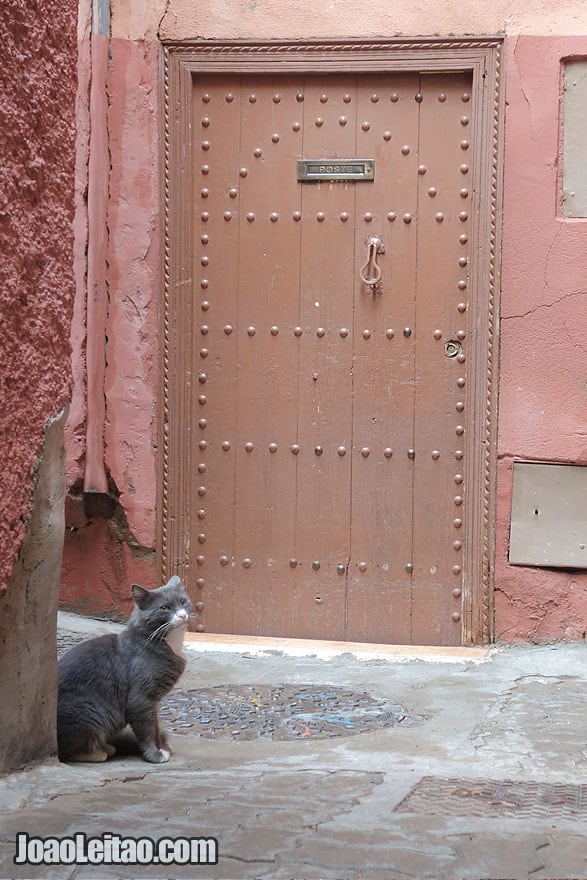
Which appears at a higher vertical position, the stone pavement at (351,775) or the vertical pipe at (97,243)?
the vertical pipe at (97,243)

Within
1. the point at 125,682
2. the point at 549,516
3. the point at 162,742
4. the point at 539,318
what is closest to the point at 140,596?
the point at 125,682

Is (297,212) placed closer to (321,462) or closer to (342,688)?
(321,462)

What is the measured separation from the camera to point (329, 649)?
220 inches

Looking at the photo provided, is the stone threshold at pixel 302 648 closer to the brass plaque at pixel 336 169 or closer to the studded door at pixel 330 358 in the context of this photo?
the studded door at pixel 330 358

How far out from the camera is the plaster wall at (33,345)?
10.5 ft

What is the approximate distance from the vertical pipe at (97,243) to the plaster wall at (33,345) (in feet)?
7.18

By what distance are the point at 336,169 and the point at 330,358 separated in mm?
906

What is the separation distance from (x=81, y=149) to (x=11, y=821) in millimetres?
3702

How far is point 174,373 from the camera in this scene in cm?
584

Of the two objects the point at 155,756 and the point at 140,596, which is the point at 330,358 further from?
the point at 155,756

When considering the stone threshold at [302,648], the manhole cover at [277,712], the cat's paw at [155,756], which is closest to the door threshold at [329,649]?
the stone threshold at [302,648]

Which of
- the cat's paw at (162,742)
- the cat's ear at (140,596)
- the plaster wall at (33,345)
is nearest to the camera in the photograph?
the plaster wall at (33,345)

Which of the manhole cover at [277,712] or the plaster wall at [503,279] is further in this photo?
Answer: the plaster wall at [503,279]

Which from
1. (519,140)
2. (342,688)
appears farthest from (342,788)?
(519,140)
